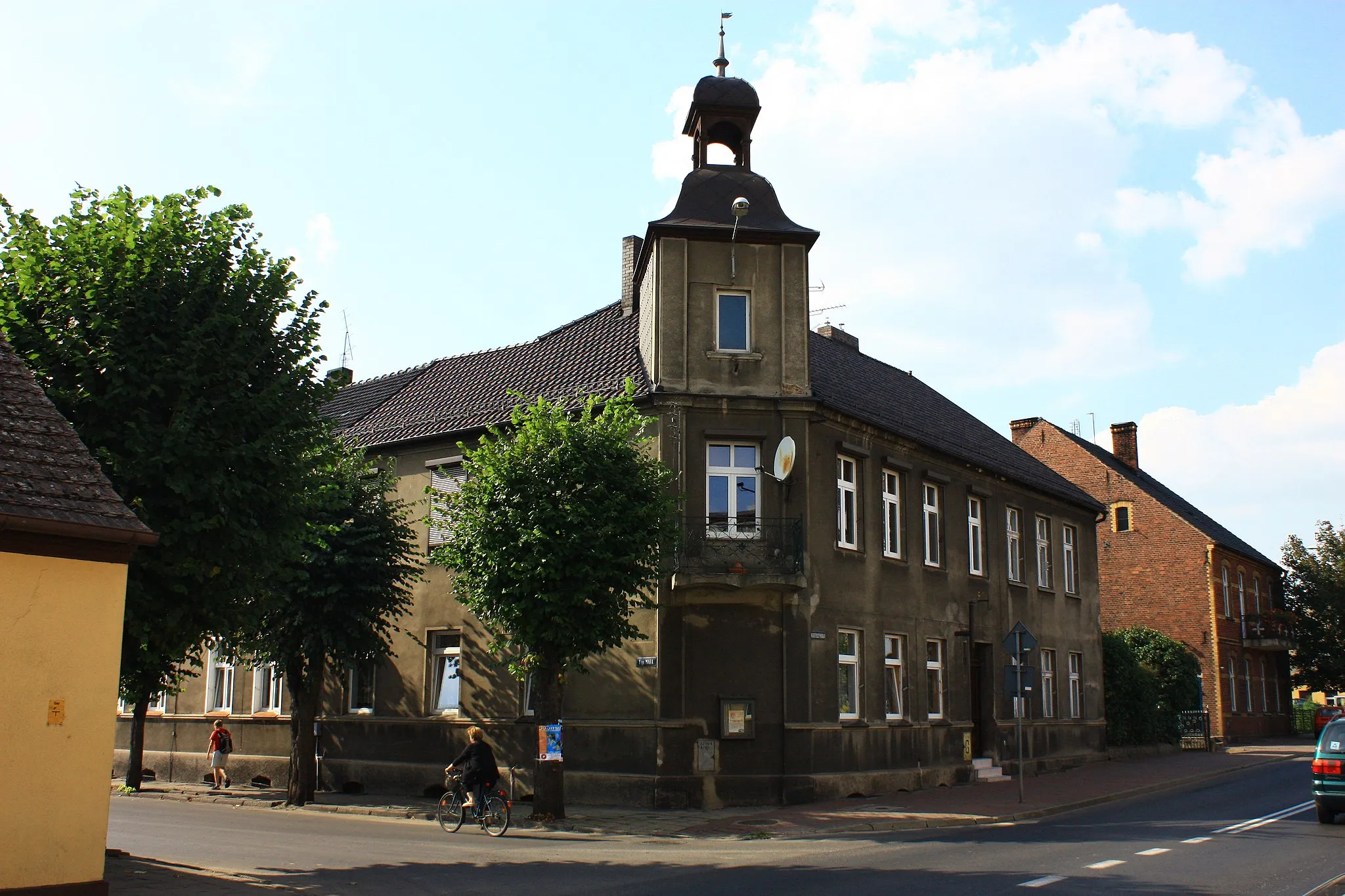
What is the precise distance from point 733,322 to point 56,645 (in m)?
14.1

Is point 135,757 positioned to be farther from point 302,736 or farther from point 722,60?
point 722,60

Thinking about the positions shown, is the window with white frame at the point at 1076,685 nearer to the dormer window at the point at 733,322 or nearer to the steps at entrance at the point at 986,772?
the steps at entrance at the point at 986,772

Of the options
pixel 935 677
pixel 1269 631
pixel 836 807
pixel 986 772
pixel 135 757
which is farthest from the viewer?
pixel 1269 631

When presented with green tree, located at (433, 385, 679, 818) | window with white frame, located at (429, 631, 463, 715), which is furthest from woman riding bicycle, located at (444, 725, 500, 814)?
window with white frame, located at (429, 631, 463, 715)

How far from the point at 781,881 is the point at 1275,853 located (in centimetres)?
623

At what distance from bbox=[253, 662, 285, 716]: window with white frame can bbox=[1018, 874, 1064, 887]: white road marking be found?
19528 mm

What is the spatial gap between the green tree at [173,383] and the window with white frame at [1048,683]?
21.7 meters

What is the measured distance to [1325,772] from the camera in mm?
16688

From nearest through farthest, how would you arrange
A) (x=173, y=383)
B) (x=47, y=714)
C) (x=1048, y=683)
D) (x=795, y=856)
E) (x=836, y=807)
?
(x=47, y=714) < (x=173, y=383) < (x=795, y=856) < (x=836, y=807) < (x=1048, y=683)

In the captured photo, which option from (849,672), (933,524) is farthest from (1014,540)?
A: (849,672)

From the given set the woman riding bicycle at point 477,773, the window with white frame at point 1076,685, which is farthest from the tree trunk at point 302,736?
the window with white frame at point 1076,685

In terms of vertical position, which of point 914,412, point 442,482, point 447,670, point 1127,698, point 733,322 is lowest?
point 1127,698

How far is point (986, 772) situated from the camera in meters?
25.9

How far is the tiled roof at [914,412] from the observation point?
2439cm
